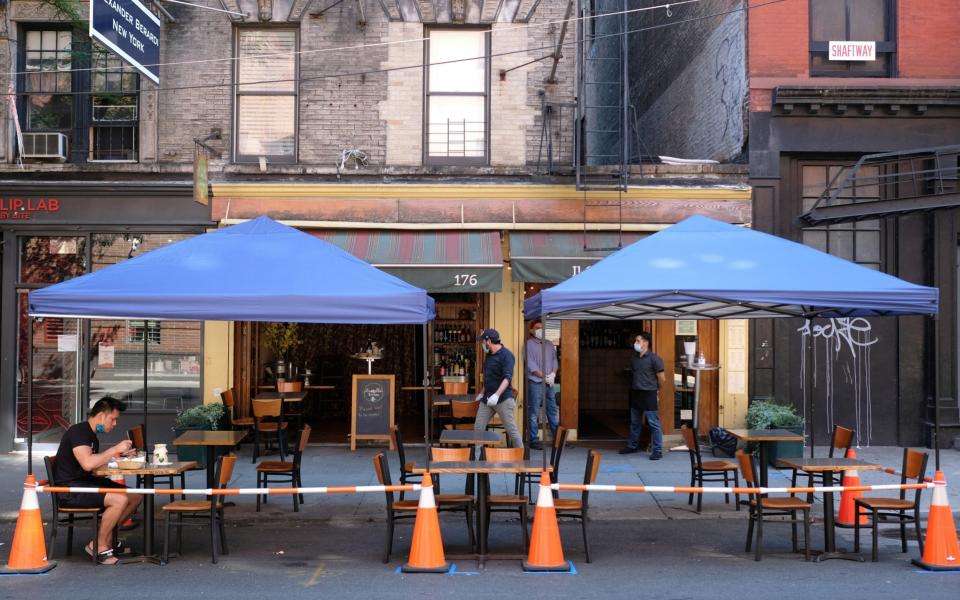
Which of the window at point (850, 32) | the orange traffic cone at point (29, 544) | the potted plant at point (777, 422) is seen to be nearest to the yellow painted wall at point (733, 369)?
the potted plant at point (777, 422)

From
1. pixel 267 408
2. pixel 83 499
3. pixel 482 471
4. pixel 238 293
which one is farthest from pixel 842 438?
pixel 83 499

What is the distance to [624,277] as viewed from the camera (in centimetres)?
866

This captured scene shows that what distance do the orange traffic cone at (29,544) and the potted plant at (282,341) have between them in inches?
284

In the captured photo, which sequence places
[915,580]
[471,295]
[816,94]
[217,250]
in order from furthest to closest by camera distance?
[471,295] → [816,94] → [217,250] → [915,580]

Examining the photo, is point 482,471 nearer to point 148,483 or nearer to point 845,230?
point 148,483

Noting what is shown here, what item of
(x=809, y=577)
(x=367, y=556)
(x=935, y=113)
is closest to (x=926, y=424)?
(x=935, y=113)

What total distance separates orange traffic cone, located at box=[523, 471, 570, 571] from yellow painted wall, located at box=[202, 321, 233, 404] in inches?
301

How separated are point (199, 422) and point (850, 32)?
1156 cm

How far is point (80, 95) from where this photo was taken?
14.4 m

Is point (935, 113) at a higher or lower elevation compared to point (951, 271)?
higher

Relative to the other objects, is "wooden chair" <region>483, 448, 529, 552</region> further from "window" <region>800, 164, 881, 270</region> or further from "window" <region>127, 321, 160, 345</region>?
"window" <region>800, 164, 881, 270</region>

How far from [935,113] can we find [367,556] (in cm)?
1115

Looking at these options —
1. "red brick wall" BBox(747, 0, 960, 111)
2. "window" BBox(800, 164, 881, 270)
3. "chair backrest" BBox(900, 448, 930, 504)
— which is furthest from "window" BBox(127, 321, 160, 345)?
"chair backrest" BBox(900, 448, 930, 504)

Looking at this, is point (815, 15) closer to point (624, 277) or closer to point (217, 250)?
point (624, 277)
